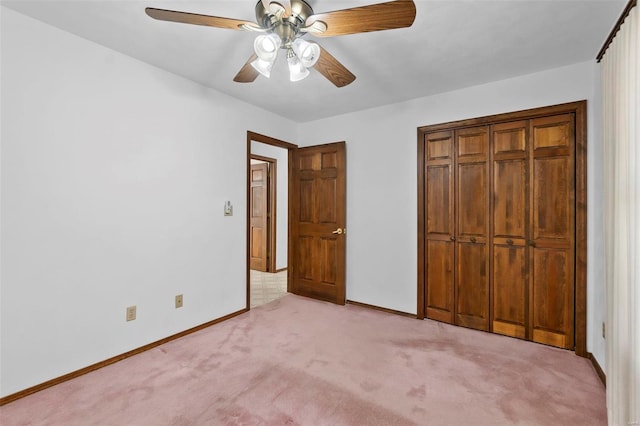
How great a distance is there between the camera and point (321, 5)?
1806 mm

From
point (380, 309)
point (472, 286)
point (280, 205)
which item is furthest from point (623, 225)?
Result: point (280, 205)

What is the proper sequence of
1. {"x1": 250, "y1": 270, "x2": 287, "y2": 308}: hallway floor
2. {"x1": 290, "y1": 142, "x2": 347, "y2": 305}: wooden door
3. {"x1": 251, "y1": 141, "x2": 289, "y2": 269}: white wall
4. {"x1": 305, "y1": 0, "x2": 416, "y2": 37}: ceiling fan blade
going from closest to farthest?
{"x1": 305, "y1": 0, "x2": 416, "y2": 37}: ceiling fan blade, {"x1": 290, "y1": 142, "x2": 347, "y2": 305}: wooden door, {"x1": 250, "y1": 270, "x2": 287, "y2": 308}: hallway floor, {"x1": 251, "y1": 141, "x2": 289, "y2": 269}: white wall

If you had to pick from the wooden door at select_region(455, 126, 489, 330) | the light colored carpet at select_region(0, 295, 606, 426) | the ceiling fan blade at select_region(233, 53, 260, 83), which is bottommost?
the light colored carpet at select_region(0, 295, 606, 426)

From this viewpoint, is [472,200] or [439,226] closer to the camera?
[472,200]

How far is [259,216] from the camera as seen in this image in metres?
5.86

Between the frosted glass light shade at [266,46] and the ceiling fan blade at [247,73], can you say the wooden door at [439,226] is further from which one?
the frosted glass light shade at [266,46]

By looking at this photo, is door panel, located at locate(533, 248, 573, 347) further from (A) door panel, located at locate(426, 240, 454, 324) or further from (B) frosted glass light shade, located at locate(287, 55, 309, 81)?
(B) frosted glass light shade, located at locate(287, 55, 309, 81)

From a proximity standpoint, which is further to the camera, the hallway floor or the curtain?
the hallway floor

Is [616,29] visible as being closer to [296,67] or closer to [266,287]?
[296,67]

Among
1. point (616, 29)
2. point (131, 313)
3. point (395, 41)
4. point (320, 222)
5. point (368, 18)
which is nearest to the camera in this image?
point (368, 18)

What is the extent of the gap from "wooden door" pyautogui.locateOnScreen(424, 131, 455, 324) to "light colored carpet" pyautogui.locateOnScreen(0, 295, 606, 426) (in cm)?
38

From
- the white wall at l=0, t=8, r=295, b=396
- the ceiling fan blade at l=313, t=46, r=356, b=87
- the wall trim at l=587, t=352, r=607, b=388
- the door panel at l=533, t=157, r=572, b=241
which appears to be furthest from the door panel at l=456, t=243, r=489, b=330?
the white wall at l=0, t=8, r=295, b=396

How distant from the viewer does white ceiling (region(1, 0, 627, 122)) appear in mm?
1863

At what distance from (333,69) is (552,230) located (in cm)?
239
